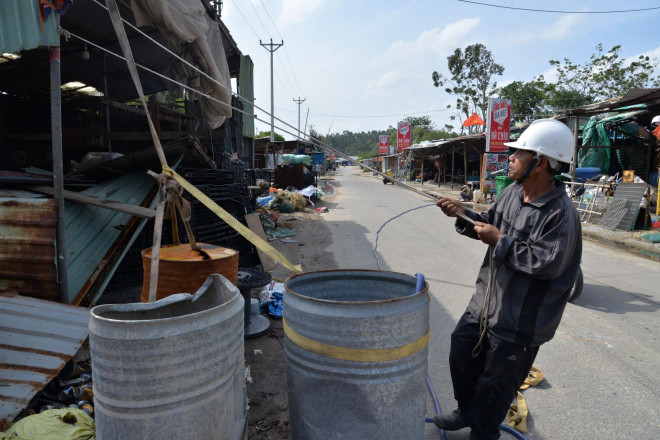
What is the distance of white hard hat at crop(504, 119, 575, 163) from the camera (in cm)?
221

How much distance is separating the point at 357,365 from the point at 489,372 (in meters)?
0.98

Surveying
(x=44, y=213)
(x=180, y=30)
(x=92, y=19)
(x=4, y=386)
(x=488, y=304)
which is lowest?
(x=4, y=386)

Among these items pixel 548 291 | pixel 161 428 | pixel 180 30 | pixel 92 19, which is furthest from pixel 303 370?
pixel 92 19

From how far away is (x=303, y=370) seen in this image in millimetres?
1816

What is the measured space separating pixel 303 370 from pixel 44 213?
277 cm

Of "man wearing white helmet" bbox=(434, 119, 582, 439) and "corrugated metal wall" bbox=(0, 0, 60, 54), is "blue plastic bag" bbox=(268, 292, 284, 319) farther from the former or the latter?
"corrugated metal wall" bbox=(0, 0, 60, 54)

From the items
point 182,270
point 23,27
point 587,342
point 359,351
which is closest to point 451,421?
point 359,351

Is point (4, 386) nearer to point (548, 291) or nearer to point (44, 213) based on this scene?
point (44, 213)

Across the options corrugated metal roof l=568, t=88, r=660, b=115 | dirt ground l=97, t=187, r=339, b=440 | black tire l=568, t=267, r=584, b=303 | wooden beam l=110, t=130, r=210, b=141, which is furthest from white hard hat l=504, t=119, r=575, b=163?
corrugated metal roof l=568, t=88, r=660, b=115

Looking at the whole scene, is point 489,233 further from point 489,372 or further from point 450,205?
point 489,372

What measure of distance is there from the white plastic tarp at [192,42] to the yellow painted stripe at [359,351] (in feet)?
12.1

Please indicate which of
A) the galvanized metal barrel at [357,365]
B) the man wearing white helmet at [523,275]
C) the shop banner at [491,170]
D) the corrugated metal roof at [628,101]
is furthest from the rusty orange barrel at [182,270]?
the shop banner at [491,170]

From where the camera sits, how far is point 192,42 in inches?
243

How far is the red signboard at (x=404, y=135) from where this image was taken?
36250 millimetres
